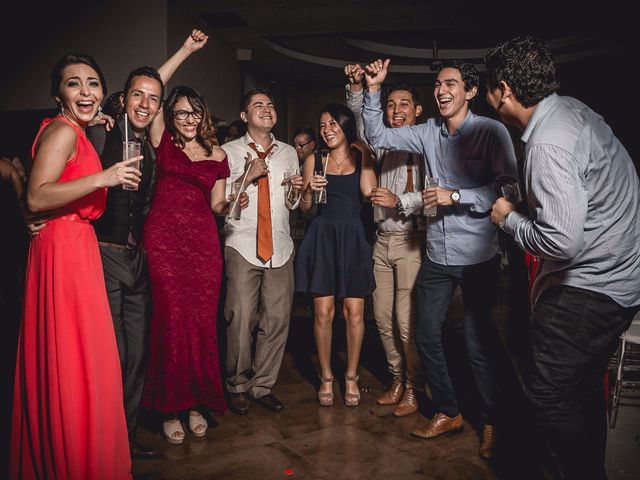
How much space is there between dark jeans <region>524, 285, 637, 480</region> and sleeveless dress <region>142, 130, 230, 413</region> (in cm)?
159

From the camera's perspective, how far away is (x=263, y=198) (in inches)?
119

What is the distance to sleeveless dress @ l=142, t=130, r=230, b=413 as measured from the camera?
8.39 ft

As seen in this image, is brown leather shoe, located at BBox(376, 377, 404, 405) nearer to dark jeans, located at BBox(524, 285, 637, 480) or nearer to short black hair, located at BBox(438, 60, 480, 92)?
dark jeans, located at BBox(524, 285, 637, 480)

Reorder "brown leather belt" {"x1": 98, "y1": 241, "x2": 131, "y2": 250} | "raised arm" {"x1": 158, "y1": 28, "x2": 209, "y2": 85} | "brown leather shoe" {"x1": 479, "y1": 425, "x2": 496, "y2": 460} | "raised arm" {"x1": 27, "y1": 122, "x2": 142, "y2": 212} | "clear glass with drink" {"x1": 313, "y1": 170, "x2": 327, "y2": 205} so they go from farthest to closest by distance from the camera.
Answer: "clear glass with drink" {"x1": 313, "y1": 170, "x2": 327, "y2": 205}, "raised arm" {"x1": 158, "y1": 28, "x2": 209, "y2": 85}, "brown leather shoe" {"x1": 479, "y1": 425, "x2": 496, "y2": 460}, "brown leather belt" {"x1": 98, "y1": 241, "x2": 131, "y2": 250}, "raised arm" {"x1": 27, "y1": 122, "x2": 142, "y2": 212}

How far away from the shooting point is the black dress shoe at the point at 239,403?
2972 millimetres

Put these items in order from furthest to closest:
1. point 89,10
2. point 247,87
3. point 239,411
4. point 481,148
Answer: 1. point 247,87
2. point 89,10
3. point 239,411
4. point 481,148

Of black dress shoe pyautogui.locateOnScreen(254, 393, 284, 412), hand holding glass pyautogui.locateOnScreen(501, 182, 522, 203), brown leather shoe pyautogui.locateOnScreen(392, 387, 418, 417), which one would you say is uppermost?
hand holding glass pyautogui.locateOnScreen(501, 182, 522, 203)

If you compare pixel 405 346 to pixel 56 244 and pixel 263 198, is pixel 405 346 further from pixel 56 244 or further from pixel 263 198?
pixel 56 244

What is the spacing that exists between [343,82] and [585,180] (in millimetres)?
11667

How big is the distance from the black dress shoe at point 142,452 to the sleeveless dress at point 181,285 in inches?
7.2

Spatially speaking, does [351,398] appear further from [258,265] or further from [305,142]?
[305,142]

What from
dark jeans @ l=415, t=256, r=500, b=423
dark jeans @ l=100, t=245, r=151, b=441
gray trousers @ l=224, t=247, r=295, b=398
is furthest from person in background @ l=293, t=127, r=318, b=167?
dark jeans @ l=100, t=245, r=151, b=441

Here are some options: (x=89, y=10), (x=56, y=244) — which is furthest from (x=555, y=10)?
(x=56, y=244)

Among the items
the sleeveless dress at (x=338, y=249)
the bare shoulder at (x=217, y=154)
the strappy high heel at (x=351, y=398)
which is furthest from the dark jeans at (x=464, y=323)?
the bare shoulder at (x=217, y=154)
